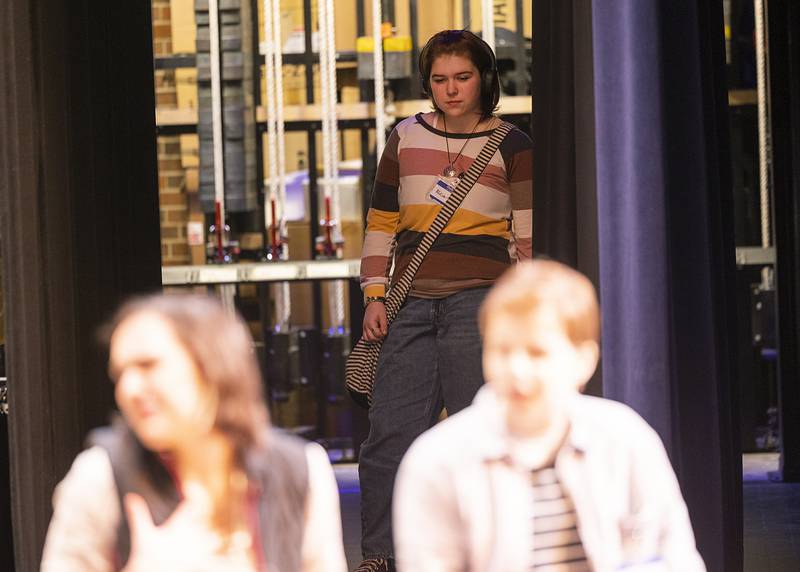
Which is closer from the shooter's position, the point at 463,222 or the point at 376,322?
the point at 463,222

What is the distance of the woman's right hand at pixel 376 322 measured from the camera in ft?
10.1

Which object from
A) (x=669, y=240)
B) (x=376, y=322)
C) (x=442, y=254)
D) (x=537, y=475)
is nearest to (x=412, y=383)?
(x=376, y=322)

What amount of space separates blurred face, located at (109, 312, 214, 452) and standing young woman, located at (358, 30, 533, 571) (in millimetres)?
1453

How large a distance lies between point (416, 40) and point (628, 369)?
11.9ft

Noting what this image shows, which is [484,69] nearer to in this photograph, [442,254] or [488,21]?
[442,254]

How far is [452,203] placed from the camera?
9.65 feet

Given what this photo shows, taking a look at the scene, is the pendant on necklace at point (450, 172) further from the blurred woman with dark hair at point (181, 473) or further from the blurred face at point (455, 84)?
the blurred woman with dark hair at point (181, 473)

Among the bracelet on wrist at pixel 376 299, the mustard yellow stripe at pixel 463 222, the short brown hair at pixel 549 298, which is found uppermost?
the mustard yellow stripe at pixel 463 222

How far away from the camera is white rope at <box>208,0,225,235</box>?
5.62 m

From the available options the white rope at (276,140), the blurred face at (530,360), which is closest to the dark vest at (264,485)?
the blurred face at (530,360)

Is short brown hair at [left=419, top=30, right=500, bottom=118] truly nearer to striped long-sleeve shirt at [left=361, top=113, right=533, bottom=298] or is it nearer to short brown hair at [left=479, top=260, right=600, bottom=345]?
striped long-sleeve shirt at [left=361, top=113, right=533, bottom=298]

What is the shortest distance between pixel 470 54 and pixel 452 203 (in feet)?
1.11

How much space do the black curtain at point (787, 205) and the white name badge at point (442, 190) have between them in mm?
2171

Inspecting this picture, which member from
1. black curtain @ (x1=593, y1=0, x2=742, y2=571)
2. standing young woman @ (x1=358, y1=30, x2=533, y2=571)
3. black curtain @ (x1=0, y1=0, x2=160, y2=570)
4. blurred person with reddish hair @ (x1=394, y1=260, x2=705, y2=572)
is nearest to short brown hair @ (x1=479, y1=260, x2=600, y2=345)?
blurred person with reddish hair @ (x1=394, y1=260, x2=705, y2=572)
